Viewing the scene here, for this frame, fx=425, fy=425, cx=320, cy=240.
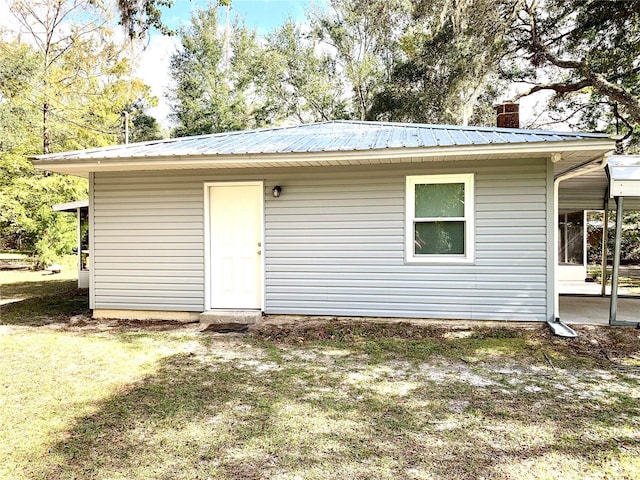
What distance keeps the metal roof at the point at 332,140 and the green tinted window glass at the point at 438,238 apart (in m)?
1.15

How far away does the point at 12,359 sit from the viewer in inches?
176

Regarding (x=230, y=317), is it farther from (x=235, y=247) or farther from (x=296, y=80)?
(x=296, y=80)

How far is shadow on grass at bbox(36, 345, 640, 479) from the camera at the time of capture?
236 cm

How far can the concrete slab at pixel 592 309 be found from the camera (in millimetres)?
6020

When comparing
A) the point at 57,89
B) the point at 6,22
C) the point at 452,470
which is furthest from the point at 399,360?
the point at 6,22

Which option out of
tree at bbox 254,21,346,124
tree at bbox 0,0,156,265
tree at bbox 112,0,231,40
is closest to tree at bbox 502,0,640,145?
tree at bbox 112,0,231,40

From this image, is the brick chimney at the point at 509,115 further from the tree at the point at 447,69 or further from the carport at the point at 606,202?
the tree at the point at 447,69

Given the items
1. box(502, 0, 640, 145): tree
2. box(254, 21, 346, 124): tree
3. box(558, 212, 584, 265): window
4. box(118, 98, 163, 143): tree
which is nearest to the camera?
box(502, 0, 640, 145): tree

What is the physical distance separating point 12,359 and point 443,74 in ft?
40.5

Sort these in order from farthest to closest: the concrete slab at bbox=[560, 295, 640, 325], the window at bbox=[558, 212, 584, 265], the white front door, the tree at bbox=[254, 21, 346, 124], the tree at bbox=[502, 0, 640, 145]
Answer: the tree at bbox=[254, 21, 346, 124]
the window at bbox=[558, 212, 584, 265]
the tree at bbox=[502, 0, 640, 145]
the white front door
the concrete slab at bbox=[560, 295, 640, 325]

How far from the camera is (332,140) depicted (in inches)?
245

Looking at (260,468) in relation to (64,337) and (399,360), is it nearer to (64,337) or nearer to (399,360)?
(399,360)

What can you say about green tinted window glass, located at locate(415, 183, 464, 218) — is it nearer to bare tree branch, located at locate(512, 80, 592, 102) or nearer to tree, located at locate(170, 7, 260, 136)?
bare tree branch, located at locate(512, 80, 592, 102)

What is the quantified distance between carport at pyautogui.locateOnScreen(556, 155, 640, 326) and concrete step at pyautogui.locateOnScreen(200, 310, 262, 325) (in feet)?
13.7
